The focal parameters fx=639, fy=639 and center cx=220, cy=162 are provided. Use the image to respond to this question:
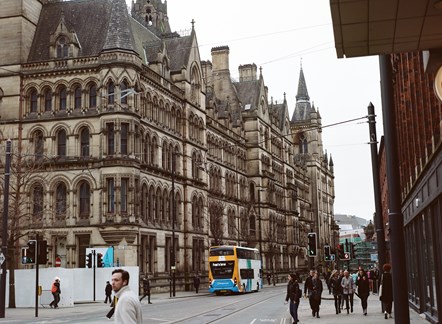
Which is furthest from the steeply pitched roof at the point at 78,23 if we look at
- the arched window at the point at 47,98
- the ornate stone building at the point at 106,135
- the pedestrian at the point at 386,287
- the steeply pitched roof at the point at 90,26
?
the pedestrian at the point at 386,287

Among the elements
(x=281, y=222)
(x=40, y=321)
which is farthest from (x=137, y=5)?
(x=40, y=321)

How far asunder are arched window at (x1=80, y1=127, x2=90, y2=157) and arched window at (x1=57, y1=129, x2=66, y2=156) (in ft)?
4.63

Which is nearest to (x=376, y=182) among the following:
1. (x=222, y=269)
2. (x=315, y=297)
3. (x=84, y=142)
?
(x=315, y=297)

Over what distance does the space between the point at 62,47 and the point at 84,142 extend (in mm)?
8035

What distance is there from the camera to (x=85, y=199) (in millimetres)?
47531

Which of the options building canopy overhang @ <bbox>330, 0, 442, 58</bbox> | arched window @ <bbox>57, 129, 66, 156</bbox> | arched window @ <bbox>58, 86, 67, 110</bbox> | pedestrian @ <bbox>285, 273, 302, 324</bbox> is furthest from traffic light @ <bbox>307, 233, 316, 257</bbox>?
arched window @ <bbox>58, 86, 67, 110</bbox>

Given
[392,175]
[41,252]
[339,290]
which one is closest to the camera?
[392,175]

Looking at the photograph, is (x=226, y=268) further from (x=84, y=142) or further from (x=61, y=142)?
(x=61, y=142)

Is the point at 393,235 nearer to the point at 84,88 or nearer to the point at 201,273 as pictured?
the point at 84,88

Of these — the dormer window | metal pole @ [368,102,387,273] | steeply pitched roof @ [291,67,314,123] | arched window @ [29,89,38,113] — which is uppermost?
steeply pitched roof @ [291,67,314,123]

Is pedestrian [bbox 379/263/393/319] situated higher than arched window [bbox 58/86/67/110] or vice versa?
arched window [bbox 58/86/67/110]

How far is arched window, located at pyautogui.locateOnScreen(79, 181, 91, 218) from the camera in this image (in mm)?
47156

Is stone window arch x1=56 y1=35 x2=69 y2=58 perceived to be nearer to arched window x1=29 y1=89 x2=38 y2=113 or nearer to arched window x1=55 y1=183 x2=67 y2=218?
arched window x1=29 y1=89 x2=38 y2=113

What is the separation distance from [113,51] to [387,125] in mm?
38701
